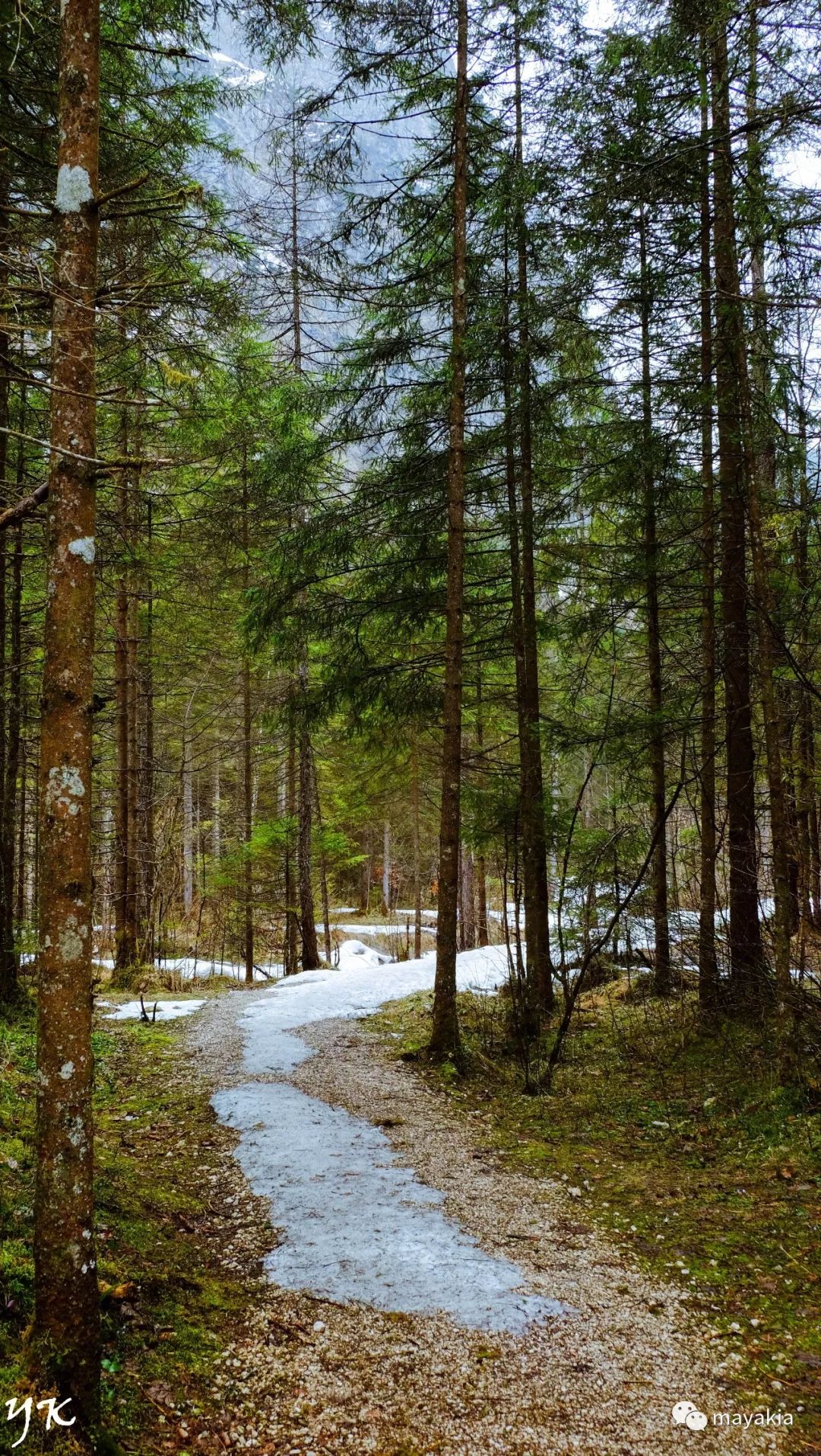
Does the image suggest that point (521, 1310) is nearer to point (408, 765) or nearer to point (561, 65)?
point (561, 65)

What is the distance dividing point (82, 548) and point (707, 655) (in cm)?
702

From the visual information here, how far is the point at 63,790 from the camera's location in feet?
8.52

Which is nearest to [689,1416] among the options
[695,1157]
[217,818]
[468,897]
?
[695,1157]

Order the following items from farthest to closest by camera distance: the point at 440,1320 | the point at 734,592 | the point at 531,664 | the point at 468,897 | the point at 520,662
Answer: the point at 468,897
the point at 531,664
the point at 520,662
the point at 734,592
the point at 440,1320

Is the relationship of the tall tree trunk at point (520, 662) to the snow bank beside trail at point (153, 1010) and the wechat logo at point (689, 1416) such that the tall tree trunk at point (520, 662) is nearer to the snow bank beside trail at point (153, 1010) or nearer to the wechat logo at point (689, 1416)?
the snow bank beside trail at point (153, 1010)

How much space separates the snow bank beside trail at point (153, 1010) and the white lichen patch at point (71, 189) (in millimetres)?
9182

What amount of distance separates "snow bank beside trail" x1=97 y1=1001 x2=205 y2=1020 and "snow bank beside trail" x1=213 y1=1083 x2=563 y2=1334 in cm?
459

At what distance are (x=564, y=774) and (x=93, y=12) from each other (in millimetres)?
22332

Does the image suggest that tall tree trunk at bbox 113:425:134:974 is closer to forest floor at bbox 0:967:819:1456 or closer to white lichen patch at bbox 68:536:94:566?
forest floor at bbox 0:967:819:1456

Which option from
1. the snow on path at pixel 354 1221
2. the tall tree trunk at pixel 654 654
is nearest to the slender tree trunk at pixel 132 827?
the snow on path at pixel 354 1221

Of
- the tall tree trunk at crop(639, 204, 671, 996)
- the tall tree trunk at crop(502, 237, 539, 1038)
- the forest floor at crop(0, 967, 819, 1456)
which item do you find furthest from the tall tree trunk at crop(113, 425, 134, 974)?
the tall tree trunk at crop(639, 204, 671, 996)

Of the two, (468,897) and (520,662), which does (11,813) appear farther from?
(468,897)

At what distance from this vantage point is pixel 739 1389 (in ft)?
8.99

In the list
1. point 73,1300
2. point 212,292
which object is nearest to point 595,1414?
point 73,1300
